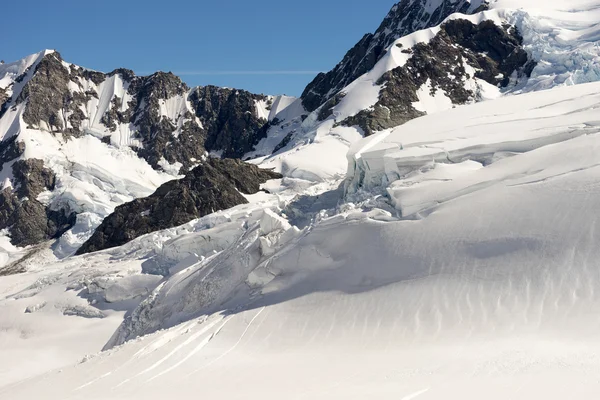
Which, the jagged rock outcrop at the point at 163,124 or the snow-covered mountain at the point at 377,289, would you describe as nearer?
the snow-covered mountain at the point at 377,289

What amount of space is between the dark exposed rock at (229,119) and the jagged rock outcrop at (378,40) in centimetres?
1084

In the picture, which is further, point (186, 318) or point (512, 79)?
point (512, 79)

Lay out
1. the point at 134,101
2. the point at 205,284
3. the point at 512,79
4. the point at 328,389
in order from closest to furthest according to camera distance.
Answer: the point at 328,389, the point at 205,284, the point at 512,79, the point at 134,101

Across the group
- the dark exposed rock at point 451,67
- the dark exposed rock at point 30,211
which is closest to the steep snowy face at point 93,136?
the dark exposed rock at point 30,211

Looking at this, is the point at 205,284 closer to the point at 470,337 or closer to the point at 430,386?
the point at 470,337

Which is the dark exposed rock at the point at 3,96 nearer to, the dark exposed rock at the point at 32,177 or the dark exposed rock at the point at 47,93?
the dark exposed rock at the point at 47,93

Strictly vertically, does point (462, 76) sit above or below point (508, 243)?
above

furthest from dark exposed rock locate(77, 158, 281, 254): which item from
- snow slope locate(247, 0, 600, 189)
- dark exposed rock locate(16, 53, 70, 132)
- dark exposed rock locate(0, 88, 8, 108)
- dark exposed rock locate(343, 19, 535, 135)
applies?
dark exposed rock locate(0, 88, 8, 108)

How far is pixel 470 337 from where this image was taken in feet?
61.0

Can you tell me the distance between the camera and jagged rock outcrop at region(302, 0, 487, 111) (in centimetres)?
10606

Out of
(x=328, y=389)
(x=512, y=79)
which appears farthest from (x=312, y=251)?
(x=512, y=79)

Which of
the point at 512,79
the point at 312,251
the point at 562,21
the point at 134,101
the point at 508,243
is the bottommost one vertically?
the point at 508,243

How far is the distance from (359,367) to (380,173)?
17.0 meters

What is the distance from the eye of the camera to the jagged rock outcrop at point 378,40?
10606cm
